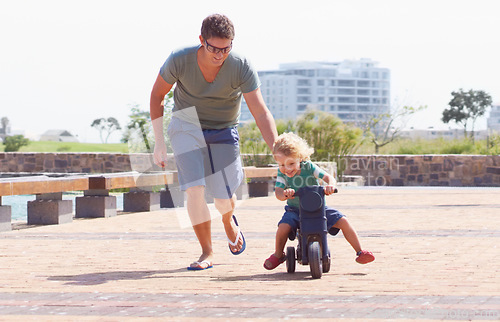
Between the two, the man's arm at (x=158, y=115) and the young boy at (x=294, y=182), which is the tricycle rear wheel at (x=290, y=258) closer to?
the young boy at (x=294, y=182)

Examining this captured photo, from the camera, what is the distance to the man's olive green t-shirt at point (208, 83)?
5.98 meters

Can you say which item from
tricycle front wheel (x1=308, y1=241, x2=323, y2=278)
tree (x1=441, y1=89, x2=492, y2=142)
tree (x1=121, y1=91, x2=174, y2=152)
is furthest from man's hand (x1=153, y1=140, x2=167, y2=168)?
tree (x1=441, y1=89, x2=492, y2=142)

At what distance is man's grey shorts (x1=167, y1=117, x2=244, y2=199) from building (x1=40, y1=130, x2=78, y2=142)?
15490 centimetres

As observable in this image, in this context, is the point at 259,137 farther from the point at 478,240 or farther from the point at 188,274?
the point at 188,274

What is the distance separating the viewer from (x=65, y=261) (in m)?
6.84

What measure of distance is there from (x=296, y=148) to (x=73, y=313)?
1990mm

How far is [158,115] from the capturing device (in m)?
6.22

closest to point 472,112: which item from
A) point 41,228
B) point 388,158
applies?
point 388,158

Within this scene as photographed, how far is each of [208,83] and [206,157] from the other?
0.58 metres

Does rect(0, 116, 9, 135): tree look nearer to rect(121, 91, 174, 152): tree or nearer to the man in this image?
rect(121, 91, 174, 152): tree

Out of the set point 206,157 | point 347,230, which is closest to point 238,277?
point 347,230

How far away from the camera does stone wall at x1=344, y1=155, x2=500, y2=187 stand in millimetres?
23547

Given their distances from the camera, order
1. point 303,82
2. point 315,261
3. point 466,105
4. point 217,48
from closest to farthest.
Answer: point 315,261, point 217,48, point 466,105, point 303,82

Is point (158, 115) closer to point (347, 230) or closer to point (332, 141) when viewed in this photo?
point (347, 230)
